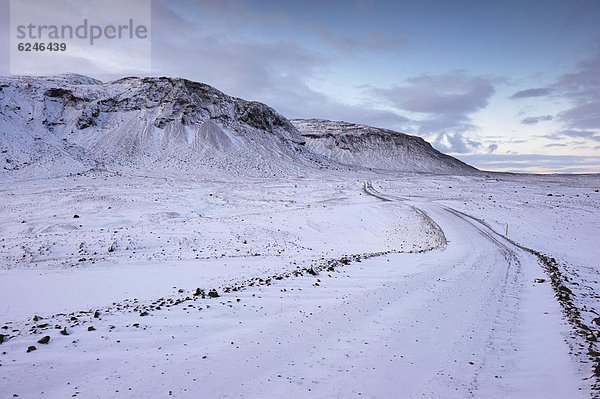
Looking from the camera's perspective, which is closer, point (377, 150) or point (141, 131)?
point (141, 131)

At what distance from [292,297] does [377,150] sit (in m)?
140

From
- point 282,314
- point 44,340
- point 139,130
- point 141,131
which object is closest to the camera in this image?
point 44,340

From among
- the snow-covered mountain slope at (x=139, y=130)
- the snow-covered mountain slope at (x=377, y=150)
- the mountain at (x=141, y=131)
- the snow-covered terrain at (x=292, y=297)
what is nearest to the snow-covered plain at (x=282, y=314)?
the snow-covered terrain at (x=292, y=297)

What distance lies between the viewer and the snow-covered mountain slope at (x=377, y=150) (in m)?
134

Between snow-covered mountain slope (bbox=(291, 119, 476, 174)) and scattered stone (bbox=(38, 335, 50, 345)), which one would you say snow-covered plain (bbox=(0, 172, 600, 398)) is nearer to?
scattered stone (bbox=(38, 335, 50, 345))

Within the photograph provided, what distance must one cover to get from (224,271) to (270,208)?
853 inches

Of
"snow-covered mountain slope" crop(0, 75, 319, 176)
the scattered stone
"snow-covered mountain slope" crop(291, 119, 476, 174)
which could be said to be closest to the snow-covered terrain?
the scattered stone

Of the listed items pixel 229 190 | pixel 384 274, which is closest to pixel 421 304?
pixel 384 274

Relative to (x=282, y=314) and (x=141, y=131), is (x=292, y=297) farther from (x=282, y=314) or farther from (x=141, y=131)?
(x=141, y=131)

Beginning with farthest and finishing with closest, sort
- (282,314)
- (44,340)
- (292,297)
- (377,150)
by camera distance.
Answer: (377,150) → (292,297) → (282,314) → (44,340)

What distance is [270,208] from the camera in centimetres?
3572

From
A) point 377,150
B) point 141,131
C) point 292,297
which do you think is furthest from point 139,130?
point 377,150

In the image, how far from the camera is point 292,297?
8.88 meters

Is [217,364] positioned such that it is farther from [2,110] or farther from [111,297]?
[2,110]
